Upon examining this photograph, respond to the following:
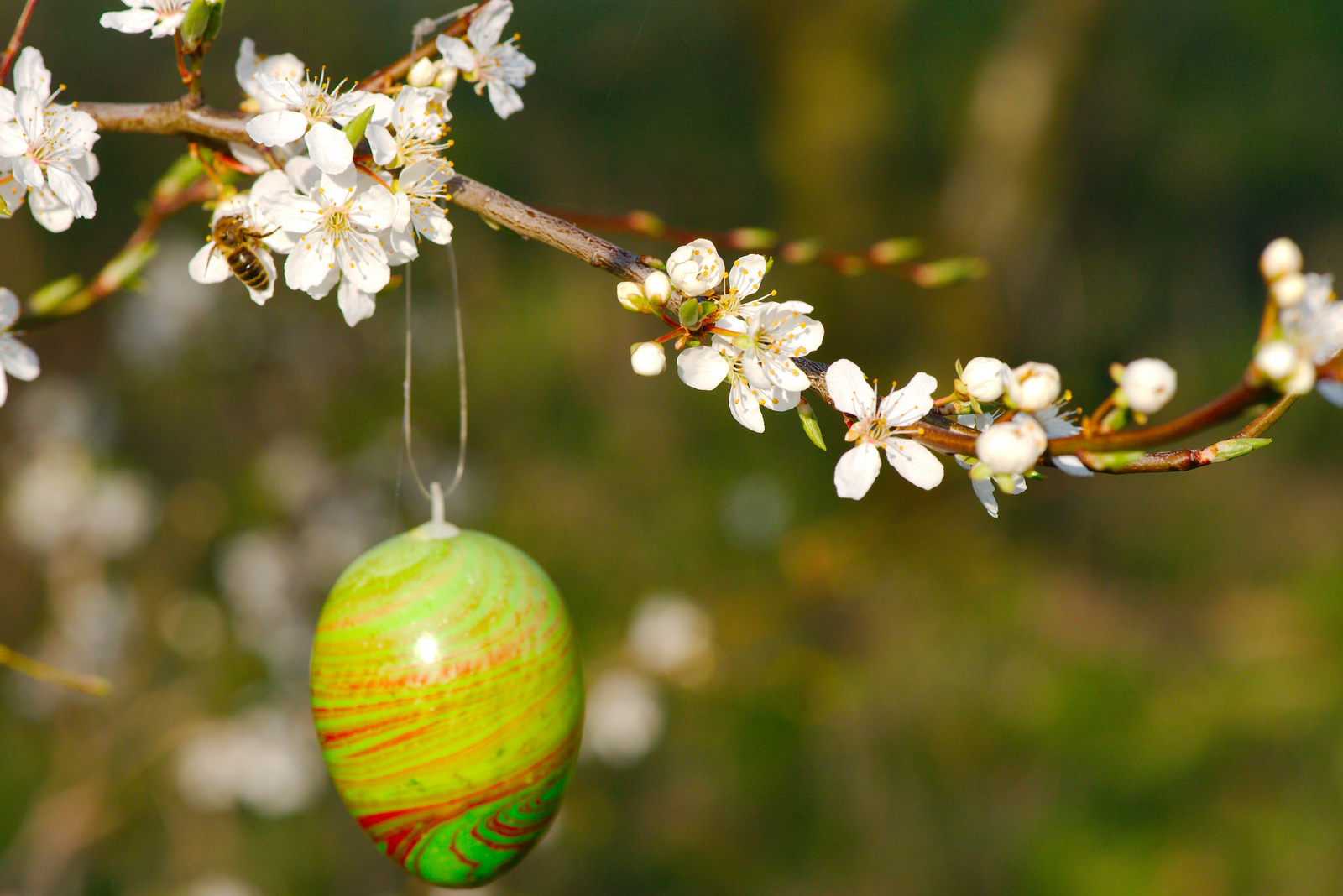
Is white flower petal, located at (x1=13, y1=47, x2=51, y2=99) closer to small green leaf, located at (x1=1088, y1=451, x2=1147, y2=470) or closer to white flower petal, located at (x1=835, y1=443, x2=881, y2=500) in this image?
white flower petal, located at (x1=835, y1=443, x2=881, y2=500)

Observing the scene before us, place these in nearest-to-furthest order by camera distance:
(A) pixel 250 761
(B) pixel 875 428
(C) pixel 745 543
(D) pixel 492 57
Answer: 1. (B) pixel 875 428
2. (D) pixel 492 57
3. (A) pixel 250 761
4. (C) pixel 745 543

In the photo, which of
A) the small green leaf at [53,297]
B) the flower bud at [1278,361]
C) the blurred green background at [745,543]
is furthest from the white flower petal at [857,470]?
the blurred green background at [745,543]

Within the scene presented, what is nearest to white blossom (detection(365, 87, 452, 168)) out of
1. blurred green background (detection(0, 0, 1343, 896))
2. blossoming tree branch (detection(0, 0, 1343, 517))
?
blossoming tree branch (detection(0, 0, 1343, 517))

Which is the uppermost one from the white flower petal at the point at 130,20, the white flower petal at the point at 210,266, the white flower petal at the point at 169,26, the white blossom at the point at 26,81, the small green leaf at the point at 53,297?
the white flower petal at the point at 169,26

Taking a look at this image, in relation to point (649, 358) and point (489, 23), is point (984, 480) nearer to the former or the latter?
point (649, 358)

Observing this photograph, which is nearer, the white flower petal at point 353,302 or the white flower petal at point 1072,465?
the white flower petal at point 1072,465

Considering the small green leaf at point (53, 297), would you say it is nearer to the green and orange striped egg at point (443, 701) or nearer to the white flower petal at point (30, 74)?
the white flower petal at point (30, 74)

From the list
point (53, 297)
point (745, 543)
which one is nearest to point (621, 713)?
point (745, 543)
